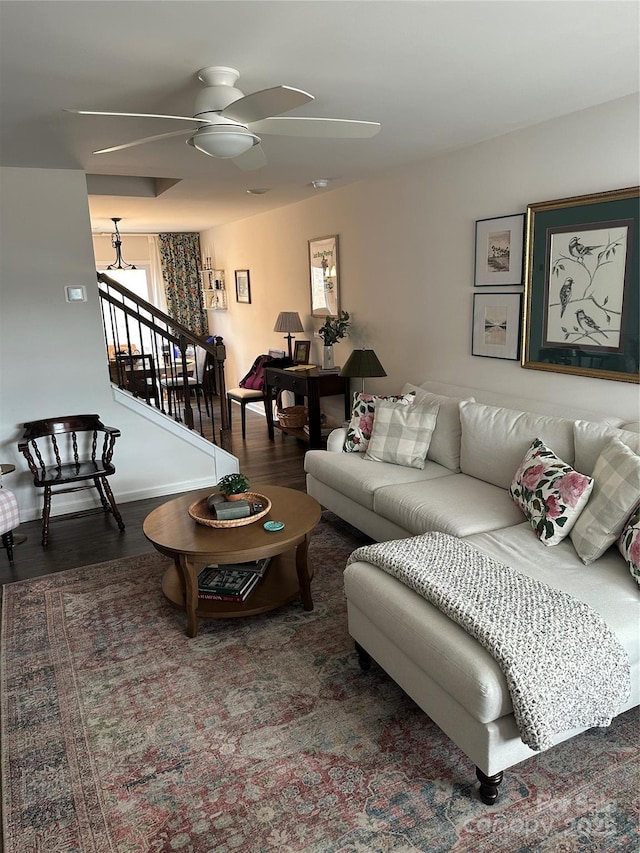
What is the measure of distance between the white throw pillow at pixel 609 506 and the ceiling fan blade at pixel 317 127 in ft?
5.45

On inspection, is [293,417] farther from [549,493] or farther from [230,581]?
[549,493]

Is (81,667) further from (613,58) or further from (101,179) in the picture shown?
(101,179)

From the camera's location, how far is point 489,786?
1741 mm

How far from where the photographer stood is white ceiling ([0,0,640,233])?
6.03ft

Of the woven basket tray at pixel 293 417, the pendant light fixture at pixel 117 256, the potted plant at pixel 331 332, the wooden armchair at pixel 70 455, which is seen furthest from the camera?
the pendant light fixture at pixel 117 256

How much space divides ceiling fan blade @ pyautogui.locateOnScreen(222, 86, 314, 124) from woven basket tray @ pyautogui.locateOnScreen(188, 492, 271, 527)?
5.68 ft

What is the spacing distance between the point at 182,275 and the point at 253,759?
26.2ft

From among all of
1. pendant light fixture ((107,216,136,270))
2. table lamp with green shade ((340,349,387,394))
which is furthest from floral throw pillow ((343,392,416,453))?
pendant light fixture ((107,216,136,270))

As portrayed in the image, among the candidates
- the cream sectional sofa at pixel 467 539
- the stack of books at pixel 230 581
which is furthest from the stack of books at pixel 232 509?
the cream sectional sofa at pixel 467 539

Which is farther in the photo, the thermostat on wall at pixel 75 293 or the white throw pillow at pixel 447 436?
the thermostat on wall at pixel 75 293

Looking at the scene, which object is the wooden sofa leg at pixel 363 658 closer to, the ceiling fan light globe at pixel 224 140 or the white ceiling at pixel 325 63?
the ceiling fan light globe at pixel 224 140

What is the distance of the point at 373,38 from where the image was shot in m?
2.03

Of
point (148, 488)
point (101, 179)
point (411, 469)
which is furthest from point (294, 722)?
point (101, 179)

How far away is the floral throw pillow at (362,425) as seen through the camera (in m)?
3.89
